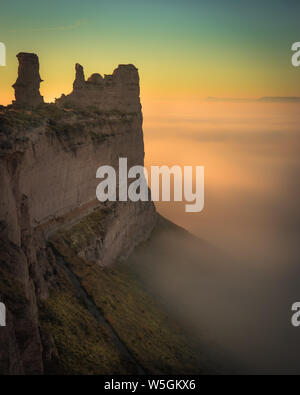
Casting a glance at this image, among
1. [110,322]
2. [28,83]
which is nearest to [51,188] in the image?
[110,322]

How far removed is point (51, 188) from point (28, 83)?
13081 millimetres

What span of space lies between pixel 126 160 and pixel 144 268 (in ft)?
36.4

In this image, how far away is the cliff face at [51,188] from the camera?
869 inches

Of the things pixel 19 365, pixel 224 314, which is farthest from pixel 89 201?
pixel 19 365

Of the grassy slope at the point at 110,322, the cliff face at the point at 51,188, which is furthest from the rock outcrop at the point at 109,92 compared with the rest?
the grassy slope at the point at 110,322

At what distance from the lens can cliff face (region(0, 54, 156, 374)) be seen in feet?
72.4

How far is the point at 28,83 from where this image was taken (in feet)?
151

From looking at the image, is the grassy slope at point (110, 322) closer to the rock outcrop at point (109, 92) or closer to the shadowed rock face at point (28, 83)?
the shadowed rock face at point (28, 83)

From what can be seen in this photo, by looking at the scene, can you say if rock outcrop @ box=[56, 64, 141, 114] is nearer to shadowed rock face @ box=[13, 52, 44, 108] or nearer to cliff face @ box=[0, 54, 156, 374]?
cliff face @ box=[0, 54, 156, 374]

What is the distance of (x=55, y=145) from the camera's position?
125ft

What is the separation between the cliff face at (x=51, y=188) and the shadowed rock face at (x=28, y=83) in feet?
0.28

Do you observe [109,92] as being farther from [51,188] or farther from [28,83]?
[51,188]
